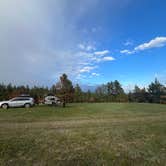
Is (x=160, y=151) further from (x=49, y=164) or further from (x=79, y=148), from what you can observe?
(x=49, y=164)

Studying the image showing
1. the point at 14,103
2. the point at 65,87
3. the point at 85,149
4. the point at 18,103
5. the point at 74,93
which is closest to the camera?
the point at 85,149

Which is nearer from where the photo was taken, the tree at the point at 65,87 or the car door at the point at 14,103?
the car door at the point at 14,103

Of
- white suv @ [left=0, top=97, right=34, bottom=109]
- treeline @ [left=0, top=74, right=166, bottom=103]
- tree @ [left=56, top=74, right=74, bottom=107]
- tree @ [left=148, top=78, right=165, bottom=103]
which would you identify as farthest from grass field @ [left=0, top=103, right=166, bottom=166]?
tree @ [left=148, top=78, right=165, bottom=103]

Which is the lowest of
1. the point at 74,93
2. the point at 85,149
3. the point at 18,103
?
the point at 85,149

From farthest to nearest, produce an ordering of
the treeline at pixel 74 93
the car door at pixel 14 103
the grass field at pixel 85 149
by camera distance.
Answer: the treeline at pixel 74 93 < the car door at pixel 14 103 < the grass field at pixel 85 149

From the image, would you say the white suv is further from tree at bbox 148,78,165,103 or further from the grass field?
tree at bbox 148,78,165,103

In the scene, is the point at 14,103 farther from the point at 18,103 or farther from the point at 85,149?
the point at 85,149

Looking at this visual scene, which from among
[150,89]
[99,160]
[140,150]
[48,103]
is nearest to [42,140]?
[99,160]

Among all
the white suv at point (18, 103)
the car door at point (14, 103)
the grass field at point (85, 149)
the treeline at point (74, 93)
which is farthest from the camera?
the treeline at point (74, 93)

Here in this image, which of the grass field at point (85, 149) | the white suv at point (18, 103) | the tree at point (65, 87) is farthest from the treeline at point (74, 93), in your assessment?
the grass field at point (85, 149)

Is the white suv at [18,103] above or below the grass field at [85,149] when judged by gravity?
above

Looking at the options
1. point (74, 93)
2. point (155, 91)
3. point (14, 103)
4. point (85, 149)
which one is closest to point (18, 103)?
point (14, 103)

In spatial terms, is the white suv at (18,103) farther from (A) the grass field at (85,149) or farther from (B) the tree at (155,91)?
(B) the tree at (155,91)

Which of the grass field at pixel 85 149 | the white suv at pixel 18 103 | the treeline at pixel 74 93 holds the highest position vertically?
the treeline at pixel 74 93
